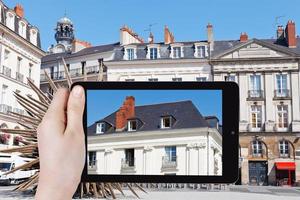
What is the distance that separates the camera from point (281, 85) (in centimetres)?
3422

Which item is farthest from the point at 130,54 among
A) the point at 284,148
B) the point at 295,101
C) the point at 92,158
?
the point at 92,158

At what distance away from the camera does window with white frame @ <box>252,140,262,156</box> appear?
3341 centimetres

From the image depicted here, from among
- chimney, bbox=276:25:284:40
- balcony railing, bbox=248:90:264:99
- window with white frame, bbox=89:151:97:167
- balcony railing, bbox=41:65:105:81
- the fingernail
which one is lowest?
window with white frame, bbox=89:151:97:167

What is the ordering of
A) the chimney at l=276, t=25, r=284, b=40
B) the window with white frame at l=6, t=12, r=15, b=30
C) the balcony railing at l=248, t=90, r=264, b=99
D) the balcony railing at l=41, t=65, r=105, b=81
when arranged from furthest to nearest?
the balcony railing at l=41, t=65, r=105, b=81, the chimney at l=276, t=25, r=284, b=40, the balcony railing at l=248, t=90, r=264, b=99, the window with white frame at l=6, t=12, r=15, b=30

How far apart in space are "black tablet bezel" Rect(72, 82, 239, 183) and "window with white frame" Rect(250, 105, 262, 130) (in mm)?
33181

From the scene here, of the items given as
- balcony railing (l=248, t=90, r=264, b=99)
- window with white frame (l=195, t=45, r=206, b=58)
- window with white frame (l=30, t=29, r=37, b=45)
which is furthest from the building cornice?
balcony railing (l=248, t=90, r=264, b=99)

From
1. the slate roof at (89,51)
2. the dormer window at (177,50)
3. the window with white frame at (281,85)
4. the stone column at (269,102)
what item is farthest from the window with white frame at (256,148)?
the slate roof at (89,51)

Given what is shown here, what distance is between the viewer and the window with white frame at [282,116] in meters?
33.8

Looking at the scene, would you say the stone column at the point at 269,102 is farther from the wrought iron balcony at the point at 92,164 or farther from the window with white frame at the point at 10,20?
the wrought iron balcony at the point at 92,164

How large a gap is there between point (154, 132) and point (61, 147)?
0.94 m

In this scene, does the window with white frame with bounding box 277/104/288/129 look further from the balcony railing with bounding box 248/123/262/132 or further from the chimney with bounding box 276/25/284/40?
the chimney with bounding box 276/25/284/40

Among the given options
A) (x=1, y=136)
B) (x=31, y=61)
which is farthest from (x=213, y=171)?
(x=31, y=61)

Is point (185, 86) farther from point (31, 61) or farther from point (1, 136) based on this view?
point (31, 61)

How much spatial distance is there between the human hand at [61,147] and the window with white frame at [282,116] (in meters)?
33.9
